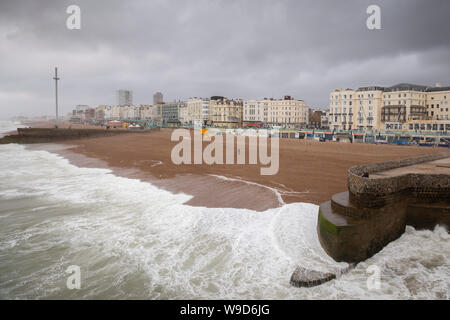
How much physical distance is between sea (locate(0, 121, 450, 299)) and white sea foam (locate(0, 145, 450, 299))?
0.03m

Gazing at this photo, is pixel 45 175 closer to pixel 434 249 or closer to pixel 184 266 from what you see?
pixel 184 266

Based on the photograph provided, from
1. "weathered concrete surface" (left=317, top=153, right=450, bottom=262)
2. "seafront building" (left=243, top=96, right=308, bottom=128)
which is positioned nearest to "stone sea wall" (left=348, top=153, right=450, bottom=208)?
"weathered concrete surface" (left=317, top=153, right=450, bottom=262)

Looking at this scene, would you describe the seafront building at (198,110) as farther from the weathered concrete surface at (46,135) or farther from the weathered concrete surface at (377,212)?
the weathered concrete surface at (377,212)

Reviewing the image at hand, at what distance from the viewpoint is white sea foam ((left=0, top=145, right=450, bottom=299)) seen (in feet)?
22.5

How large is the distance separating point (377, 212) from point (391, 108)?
7846 centimetres

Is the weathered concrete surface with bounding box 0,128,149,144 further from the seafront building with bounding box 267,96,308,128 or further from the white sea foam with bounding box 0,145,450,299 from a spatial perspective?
the seafront building with bounding box 267,96,308,128

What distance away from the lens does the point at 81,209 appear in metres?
12.5

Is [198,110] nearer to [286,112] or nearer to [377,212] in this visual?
[286,112]

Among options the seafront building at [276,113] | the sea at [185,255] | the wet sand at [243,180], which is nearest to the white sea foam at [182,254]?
the sea at [185,255]

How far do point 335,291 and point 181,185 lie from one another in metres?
11.9

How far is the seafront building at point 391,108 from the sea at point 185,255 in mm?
68218

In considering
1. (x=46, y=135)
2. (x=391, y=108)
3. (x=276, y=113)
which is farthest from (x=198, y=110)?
(x=391, y=108)

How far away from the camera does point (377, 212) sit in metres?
8.64
